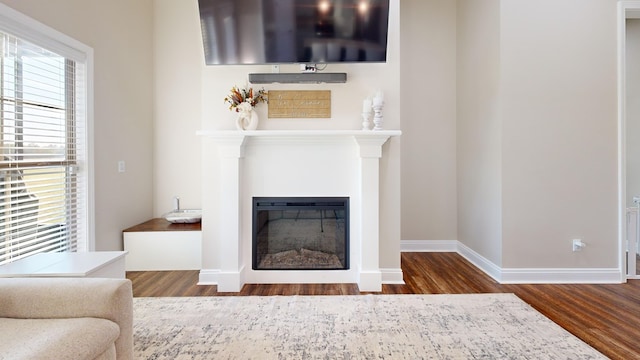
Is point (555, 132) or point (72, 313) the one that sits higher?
point (555, 132)

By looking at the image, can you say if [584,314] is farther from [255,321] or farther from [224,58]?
[224,58]

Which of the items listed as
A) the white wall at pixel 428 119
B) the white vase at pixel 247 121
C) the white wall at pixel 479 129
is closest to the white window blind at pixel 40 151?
the white vase at pixel 247 121

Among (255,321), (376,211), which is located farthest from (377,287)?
(255,321)

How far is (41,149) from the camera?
2.52m

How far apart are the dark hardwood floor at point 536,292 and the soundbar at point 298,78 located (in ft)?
6.00

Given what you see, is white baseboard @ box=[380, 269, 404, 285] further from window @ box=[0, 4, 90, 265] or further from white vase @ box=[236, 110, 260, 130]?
window @ box=[0, 4, 90, 265]

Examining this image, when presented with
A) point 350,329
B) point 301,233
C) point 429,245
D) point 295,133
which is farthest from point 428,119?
point 350,329

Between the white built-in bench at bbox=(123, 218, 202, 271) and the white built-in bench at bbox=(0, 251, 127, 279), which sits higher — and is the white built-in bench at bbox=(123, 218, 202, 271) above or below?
below

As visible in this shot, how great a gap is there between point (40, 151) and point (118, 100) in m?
1.00

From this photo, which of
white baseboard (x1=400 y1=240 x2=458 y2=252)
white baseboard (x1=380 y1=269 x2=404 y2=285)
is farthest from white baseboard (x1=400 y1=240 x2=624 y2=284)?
white baseboard (x1=400 y1=240 x2=458 y2=252)

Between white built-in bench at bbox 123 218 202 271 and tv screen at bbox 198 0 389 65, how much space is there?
1723 mm

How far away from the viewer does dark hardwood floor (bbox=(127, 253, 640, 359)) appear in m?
2.20

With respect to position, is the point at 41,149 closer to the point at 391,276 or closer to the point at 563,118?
the point at 391,276

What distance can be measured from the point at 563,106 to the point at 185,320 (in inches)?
143
